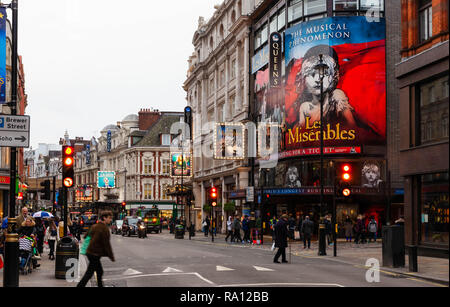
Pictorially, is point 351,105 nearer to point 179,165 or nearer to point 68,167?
point 68,167

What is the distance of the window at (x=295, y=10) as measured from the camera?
44062 millimetres

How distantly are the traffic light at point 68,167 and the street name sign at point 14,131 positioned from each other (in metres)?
2.69

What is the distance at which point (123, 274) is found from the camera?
60.8ft

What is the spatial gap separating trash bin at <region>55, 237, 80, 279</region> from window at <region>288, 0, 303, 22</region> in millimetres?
30287

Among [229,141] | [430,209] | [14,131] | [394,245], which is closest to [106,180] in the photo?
[229,141]

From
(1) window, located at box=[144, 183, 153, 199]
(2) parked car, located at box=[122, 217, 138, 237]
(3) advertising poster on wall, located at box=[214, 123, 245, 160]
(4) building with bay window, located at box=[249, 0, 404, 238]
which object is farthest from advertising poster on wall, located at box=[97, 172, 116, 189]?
(4) building with bay window, located at box=[249, 0, 404, 238]

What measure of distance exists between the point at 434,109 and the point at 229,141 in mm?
38219

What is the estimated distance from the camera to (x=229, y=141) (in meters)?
50.3

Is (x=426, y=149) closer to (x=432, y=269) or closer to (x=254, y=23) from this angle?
(x=432, y=269)

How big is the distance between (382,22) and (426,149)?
3198 centimetres

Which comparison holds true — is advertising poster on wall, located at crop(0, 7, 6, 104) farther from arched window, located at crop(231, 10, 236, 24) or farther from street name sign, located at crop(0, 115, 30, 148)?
arched window, located at crop(231, 10, 236, 24)

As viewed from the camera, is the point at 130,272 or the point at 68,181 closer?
the point at 68,181

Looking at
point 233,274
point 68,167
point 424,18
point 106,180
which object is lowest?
point 233,274
